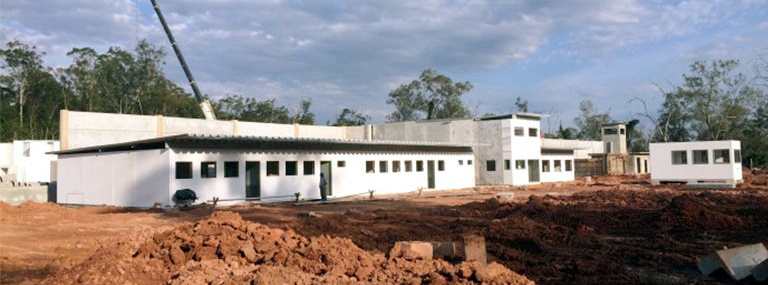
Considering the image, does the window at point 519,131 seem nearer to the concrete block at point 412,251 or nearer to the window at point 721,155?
the window at point 721,155

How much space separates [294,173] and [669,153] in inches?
970

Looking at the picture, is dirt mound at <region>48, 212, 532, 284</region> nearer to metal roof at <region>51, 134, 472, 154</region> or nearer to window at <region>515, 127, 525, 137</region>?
metal roof at <region>51, 134, 472, 154</region>

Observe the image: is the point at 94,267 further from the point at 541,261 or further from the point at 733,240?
the point at 733,240

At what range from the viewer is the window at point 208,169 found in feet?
82.2

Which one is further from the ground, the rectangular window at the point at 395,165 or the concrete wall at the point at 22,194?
the rectangular window at the point at 395,165

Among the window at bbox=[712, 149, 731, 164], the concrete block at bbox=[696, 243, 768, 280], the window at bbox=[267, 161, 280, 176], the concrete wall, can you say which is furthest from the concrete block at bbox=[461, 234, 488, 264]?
the window at bbox=[712, 149, 731, 164]

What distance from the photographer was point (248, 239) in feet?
35.2

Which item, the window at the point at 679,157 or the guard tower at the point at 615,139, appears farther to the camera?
the guard tower at the point at 615,139

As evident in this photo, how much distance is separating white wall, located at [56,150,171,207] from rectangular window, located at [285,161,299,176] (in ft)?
21.2

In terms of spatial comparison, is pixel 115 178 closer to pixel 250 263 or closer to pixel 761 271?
pixel 250 263

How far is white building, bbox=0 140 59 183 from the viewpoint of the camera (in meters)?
36.3

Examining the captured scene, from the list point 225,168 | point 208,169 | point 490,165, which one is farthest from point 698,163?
point 208,169

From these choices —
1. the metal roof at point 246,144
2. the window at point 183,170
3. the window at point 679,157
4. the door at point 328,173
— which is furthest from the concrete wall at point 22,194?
the window at point 679,157

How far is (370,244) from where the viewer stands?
45.0ft
